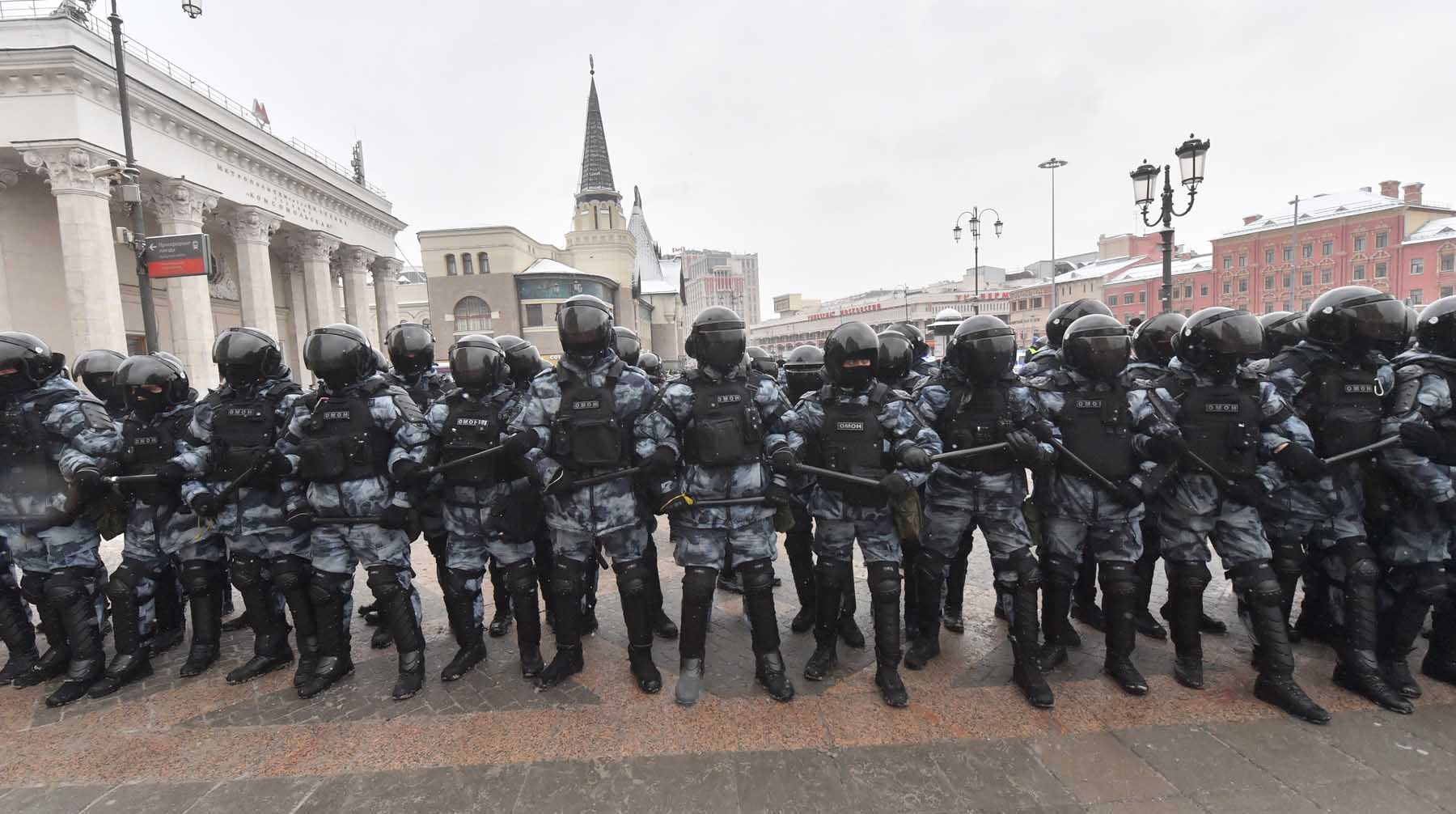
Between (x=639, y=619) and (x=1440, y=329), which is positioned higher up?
(x=1440, y=329)

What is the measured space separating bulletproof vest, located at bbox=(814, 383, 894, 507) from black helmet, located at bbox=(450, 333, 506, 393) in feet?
7.74

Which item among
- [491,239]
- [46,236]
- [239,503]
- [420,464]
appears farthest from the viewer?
[491,239]

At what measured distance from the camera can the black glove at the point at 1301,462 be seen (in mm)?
3697

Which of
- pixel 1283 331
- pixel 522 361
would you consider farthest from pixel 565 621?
pixel 1283 331

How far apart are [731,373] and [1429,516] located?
14.1 feet

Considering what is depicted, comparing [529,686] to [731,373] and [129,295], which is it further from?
[129,295]

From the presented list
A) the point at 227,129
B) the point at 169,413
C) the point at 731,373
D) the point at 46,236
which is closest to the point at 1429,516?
the point at 731,373

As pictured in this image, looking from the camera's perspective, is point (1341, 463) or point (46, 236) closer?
point (1341, 463)

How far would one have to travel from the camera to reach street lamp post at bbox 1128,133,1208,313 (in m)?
11.5

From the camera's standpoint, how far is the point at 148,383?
4.57 meters

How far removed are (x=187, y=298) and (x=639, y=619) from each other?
1099 inches

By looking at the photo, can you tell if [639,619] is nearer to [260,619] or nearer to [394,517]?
[394,517]

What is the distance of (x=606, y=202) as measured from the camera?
226ft

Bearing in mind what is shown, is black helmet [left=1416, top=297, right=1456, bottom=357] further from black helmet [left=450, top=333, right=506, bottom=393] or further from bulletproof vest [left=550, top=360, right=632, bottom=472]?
black helmet [left=450, top=333, right=506, bottom=393]
